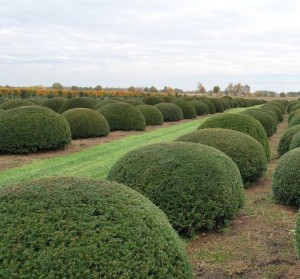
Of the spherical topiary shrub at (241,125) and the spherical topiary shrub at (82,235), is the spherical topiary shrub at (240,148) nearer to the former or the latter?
the spherical topiary shrub at (241,125)

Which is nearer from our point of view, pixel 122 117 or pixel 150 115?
pixel 122 117

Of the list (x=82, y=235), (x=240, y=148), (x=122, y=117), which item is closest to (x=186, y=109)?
(x=122, y=117)

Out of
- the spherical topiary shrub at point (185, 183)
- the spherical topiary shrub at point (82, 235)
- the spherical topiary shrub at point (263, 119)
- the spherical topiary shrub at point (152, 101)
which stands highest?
the spherical topiary shrub at point (82, 235)

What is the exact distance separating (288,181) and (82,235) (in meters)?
5.09

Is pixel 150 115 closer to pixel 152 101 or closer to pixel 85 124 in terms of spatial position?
pixel 85 124

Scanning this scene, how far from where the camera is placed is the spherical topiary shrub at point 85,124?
17.4m

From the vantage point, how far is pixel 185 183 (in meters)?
5.85

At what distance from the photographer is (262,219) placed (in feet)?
22.4

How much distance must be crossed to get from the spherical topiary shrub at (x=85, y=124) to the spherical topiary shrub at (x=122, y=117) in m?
2.46

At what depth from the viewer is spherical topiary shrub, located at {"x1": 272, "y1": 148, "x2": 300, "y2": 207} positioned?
725cm

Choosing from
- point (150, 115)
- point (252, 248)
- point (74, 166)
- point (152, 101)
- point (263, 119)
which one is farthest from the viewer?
point (152, 101)

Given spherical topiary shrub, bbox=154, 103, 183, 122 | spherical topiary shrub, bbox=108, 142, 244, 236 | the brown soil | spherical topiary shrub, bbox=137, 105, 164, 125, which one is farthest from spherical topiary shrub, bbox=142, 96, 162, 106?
spherical topiary shrub, bbox=108, 142, 244, 236

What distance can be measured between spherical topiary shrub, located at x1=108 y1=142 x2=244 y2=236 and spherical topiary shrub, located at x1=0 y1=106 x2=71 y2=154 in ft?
25.5

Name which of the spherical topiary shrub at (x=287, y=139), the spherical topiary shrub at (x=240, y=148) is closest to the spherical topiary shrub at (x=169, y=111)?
the spherical topiary shrub at (x=287, y=139)
